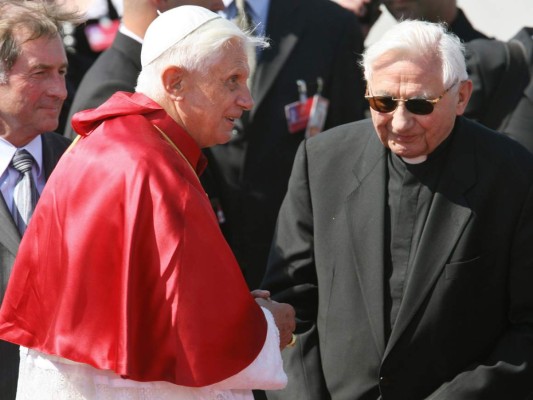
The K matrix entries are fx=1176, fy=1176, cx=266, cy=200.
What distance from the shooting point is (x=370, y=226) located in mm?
4051

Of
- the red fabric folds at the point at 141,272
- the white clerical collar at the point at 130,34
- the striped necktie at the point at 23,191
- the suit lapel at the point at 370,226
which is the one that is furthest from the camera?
the white clerical collar at the point at 130,34

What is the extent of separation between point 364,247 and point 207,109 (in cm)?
83

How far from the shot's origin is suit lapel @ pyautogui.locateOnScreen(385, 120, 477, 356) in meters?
3.91

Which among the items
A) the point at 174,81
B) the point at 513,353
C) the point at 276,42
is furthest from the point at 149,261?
the point at 276,42

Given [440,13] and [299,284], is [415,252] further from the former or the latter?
[440,13]

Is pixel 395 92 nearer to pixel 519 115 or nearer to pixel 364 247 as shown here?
pixel 364 247

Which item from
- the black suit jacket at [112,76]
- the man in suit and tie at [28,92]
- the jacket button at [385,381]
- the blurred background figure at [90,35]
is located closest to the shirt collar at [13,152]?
the man in suit and tie at [28,92]

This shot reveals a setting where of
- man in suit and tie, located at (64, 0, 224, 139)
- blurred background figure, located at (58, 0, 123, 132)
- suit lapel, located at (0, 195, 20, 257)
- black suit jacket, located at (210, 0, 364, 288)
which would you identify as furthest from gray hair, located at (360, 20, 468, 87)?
blurred background figure, located at (58, 0, 123, 132)

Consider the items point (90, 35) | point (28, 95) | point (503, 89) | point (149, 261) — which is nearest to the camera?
point (149, 261)

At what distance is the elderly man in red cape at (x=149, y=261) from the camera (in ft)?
10.7

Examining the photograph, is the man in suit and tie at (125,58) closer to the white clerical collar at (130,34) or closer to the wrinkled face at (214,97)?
the white clerical collar at (130,34)

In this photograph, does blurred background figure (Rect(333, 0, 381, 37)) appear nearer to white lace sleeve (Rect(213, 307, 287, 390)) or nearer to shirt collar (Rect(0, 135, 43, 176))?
shirt collar (Rect(0, 135, 43, 176))

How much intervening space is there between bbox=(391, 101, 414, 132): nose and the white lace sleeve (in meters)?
0.90

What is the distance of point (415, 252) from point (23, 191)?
149 centimetres
